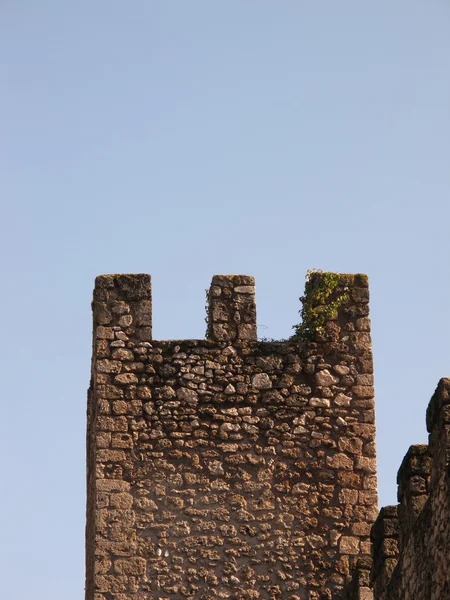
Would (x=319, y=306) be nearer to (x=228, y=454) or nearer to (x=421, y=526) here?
(x=228, y=454)

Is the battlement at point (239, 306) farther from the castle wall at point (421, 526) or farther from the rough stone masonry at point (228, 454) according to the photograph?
the castle wall at point (421, 526)

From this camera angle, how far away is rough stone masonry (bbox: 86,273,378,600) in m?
13.3

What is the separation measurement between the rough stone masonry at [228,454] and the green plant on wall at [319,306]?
0.05m

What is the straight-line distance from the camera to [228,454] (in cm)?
1361

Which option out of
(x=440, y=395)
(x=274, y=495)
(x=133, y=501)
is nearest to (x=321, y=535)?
(x=274, y=495)

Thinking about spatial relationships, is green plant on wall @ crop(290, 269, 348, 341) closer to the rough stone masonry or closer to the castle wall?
the rough stone masonry

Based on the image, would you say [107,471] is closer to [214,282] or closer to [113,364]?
[113,364]

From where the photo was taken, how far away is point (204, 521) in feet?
44.0

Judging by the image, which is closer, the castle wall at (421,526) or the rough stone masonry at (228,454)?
the castle wall at (421,526)

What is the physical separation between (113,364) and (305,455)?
182 cm

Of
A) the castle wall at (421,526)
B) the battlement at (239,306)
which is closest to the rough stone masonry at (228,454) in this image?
the battlement at (239,306)

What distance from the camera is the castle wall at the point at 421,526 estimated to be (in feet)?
29.2

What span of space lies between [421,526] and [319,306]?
4656mm

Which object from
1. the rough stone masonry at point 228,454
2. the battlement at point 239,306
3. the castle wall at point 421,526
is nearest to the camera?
the castle wall at point 421,526
